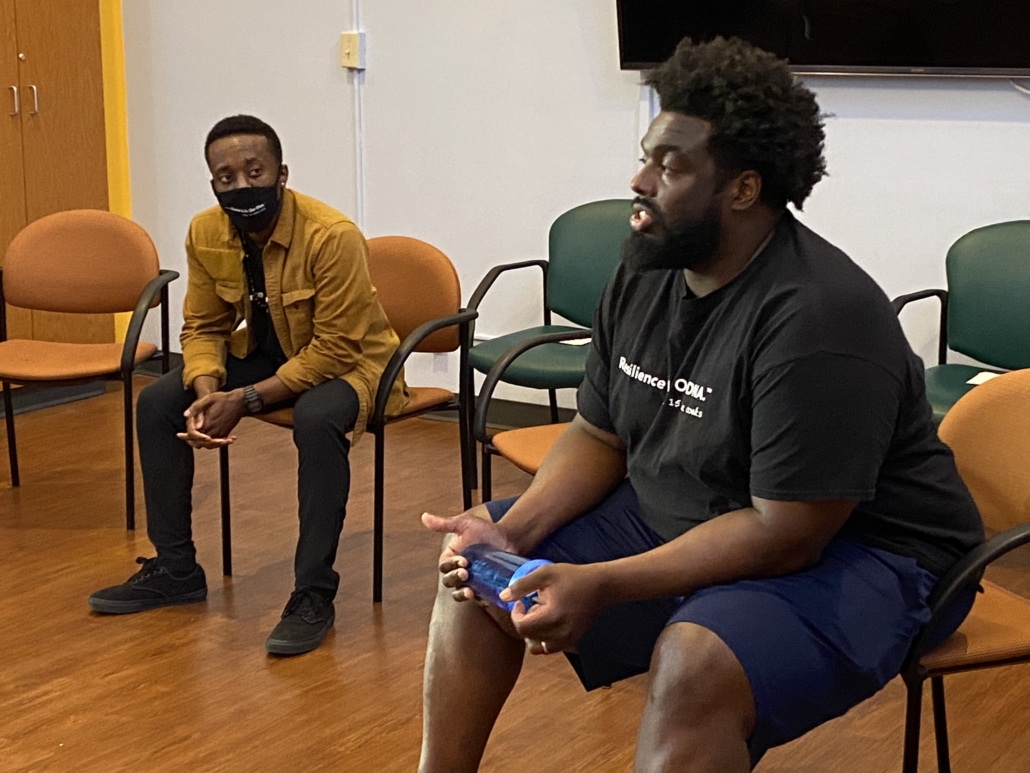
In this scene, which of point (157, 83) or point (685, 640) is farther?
point (157, 83)

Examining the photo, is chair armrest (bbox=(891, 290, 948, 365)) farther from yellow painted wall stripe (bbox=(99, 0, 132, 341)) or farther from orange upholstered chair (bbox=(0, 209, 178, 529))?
yellow painted wall stripe (bbox=(99, 0, 132, 341))

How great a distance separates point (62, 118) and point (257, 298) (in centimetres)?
231

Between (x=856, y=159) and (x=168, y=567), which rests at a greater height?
(x=856, y=159)

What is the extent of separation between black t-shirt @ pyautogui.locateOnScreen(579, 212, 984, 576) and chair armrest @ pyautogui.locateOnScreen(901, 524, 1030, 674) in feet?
0.13

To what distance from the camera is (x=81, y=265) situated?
4.09 m

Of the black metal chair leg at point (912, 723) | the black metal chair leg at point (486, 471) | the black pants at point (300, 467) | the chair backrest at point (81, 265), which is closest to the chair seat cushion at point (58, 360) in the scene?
the chair backrest at point (81, 265)

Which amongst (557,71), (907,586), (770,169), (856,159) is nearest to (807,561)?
(907,586)

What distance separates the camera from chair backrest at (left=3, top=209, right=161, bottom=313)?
4.05 metres

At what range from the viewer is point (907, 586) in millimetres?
1860

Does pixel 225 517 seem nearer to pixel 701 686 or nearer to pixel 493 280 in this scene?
pixel 493 280

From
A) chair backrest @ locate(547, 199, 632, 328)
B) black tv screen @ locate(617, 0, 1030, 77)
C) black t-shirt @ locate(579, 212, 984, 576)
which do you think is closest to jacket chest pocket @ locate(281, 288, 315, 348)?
chair backrest @ locate(547, 199, 632, 328)

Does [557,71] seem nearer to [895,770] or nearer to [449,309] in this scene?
[449,309]

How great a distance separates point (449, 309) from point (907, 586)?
1906 mm

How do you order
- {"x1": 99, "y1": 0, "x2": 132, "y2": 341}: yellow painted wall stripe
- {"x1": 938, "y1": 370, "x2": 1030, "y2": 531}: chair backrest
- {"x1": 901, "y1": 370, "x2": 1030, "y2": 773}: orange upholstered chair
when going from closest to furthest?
{"x1": 901, "y1": 370, "x2": 1030, "y2": 773}: orange upholstered chair < {"x1": 938, "y1": 370, "x2": 1030, "y2": 531}: chair backrest < {"x1": 99, "y1": 0, "x2": 132, "y2": 341}: yellow painted wall stripe
